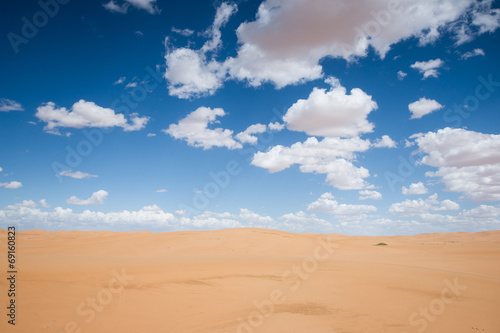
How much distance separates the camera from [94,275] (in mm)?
10070

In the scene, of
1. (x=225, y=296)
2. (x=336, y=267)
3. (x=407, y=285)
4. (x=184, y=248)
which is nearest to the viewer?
(x=225, y=296)

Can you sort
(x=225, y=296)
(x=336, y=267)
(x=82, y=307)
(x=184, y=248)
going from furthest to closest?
(x=184, y=248), (x=336, y=267), (x=225, y=296), (x=82, y=307)

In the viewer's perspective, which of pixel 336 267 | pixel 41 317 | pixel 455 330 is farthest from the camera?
pixel 336 267

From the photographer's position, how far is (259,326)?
6.05 meters

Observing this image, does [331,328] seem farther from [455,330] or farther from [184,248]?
[184,248]

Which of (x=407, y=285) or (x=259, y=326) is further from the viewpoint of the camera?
(x=407, y=285)

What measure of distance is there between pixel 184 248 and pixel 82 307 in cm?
1377

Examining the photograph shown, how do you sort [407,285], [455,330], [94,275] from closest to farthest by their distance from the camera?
1. [455,330]
2. [407,285]
3. [94,275]

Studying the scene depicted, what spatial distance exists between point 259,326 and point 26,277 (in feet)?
28.2

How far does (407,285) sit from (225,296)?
5.99 metres

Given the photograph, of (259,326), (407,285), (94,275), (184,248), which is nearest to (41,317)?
(94,275)

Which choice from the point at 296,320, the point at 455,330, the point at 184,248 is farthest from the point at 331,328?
the point at 184,248

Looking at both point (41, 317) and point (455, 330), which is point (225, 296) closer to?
point (41, 317)

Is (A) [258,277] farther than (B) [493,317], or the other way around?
(A) [258,277]
